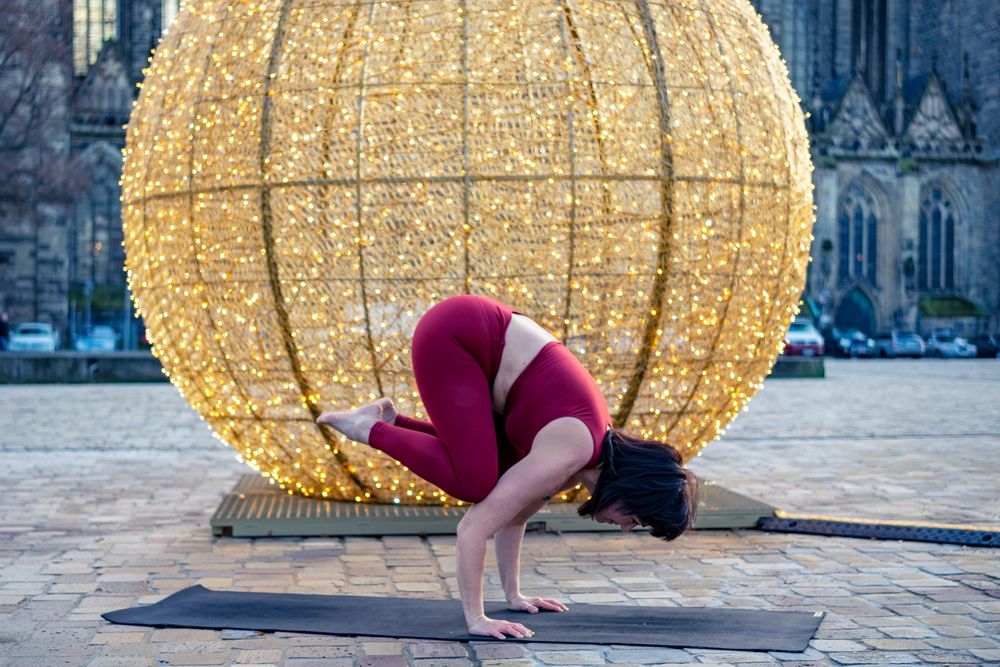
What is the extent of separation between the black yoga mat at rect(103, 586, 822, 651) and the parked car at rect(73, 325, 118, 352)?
4267 cm

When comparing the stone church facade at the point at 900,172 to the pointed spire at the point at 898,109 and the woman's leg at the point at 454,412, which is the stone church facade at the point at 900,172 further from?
the woman's leg at the point at 454,412

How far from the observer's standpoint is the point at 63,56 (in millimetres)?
30203

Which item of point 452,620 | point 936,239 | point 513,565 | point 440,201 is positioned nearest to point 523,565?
point 513,565

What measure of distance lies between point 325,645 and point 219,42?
3415 millimetres

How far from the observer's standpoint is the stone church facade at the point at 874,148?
54.8 m

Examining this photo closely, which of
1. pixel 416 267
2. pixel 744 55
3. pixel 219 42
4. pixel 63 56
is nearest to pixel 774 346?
pixel 744 55

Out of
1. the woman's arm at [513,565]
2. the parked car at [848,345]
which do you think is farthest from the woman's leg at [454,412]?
the parked car at [848,345]

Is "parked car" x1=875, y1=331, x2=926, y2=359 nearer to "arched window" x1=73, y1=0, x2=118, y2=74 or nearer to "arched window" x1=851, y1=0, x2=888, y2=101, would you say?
"arched window" x1=851, y1=0, x2=888, y2=101

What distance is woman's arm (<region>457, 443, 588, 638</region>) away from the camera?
445cm

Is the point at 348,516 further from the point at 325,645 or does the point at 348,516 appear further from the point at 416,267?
the point at 325,645

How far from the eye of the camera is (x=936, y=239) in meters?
62.5

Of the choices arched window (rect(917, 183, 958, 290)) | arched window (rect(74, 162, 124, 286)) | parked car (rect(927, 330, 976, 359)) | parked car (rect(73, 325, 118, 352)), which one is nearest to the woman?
parked car (rect(73, 325, 118, 352))

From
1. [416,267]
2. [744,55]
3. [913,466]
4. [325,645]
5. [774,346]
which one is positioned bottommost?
[913,466]

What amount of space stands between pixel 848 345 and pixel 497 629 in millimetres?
49030
